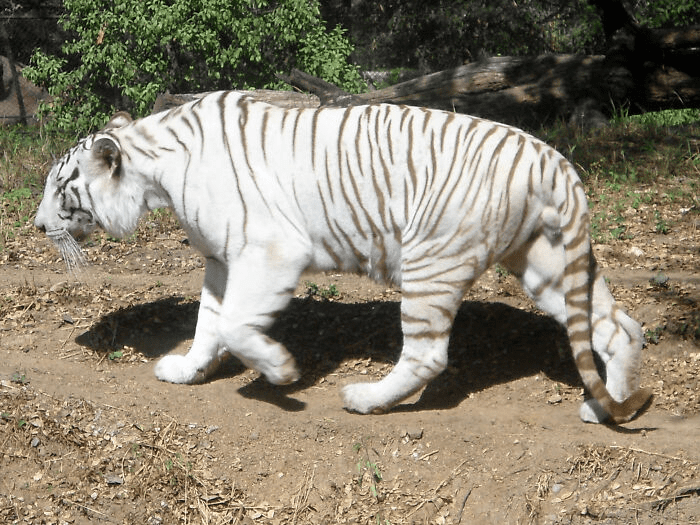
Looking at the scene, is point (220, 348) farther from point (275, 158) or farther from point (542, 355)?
point (542, 355)

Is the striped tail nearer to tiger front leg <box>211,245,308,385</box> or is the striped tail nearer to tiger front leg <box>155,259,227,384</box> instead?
tiger front leg <box>211,245,308,385</box>

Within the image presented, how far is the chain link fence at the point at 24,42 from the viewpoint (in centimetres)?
1320

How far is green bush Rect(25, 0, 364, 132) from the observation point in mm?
9445

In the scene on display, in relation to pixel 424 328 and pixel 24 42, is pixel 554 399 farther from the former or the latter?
pixel 24 42

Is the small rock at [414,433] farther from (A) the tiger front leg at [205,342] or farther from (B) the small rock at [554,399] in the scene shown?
(A) the tiger front leg at [205,342]

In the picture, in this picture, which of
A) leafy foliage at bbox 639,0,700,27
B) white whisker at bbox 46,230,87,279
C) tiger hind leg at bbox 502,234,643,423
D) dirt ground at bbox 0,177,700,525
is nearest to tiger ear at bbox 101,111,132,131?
white whisker at bbox 46,230,87,279

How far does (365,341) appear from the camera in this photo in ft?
14.5

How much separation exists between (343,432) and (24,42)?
→ 12.4 meters

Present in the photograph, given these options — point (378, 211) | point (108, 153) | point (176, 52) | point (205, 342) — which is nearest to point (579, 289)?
point (378, 211)

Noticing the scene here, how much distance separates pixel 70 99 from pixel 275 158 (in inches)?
320

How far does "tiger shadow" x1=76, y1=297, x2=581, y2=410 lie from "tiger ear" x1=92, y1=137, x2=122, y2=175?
1.11 meters

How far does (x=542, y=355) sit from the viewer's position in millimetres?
4180

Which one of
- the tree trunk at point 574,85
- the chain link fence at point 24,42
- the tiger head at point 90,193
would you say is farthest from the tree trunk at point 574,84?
the chain link fence at point 24,42

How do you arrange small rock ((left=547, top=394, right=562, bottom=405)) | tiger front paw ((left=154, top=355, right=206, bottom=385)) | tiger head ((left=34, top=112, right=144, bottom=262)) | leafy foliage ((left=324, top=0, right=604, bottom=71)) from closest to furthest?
tiger head ((left=34, top=112, right=144, bottom=262)) → small rock ((left=547, top=394, right=562, bottom=405)) → tiger front paw ((left=154, top=355, right=206, bottom=385)) → leafy foliage ((left=324, top=0, right=604, bottom=71))
